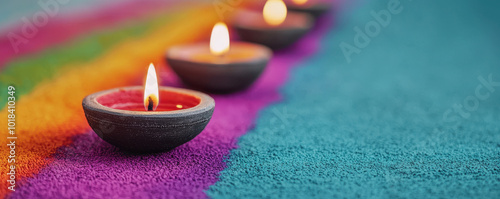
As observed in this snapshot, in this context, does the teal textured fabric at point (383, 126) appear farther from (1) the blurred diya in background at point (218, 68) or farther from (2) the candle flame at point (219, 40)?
(2) the candle flame at point (219, 40)

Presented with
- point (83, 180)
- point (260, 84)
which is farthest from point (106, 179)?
point (260, 84)

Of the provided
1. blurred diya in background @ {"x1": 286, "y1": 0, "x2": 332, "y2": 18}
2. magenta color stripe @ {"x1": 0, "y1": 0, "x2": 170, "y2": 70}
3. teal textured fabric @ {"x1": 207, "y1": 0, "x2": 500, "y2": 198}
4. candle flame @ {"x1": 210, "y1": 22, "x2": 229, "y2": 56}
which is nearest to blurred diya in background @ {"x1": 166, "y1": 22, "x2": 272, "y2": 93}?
candle flame @ {"x1": 210, "y1": 22, "x2": 229, "y2": 56}

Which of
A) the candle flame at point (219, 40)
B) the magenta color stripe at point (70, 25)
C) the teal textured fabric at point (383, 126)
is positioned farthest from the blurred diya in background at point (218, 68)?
the magenta color stripe at point (70, 25)

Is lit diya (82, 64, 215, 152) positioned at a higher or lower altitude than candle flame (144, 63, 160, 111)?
lower

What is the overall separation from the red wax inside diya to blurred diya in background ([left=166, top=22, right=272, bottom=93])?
0.32 m

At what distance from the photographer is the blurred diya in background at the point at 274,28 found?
195 cm

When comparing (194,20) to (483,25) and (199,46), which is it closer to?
(199,46)

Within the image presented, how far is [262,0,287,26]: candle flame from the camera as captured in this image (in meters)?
2.10

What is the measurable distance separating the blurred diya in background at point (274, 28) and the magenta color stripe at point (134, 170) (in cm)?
76

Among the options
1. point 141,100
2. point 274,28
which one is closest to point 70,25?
point 274,28

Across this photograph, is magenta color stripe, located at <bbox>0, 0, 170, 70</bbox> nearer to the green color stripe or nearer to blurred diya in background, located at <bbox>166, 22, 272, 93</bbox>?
the green color stripe

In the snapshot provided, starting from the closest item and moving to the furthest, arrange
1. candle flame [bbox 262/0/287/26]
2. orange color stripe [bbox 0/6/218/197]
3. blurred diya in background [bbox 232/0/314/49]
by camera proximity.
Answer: orange color stripe [bbox 0/6/218/197], blurred diya in background [bbox 232/0/314/49], candle flame [bbox 262/0/287/26]

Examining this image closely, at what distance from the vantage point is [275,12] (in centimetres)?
211

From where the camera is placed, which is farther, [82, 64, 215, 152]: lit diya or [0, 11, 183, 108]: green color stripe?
[0, 11, 183, 108]: green color stripe
